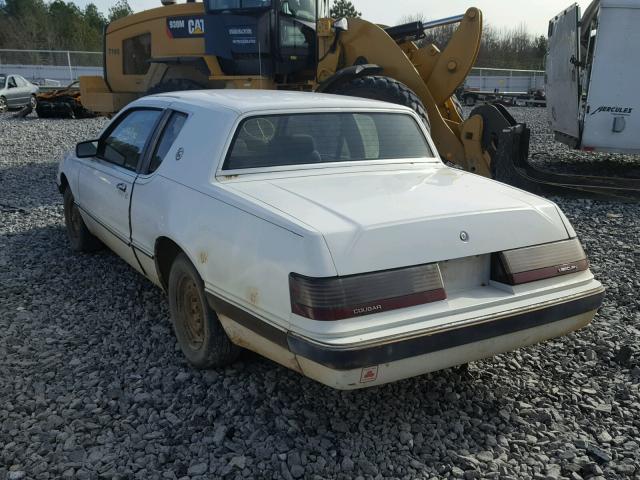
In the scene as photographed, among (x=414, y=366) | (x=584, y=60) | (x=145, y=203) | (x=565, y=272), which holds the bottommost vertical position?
(x=414, y=366)

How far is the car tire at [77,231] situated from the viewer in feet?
18.0

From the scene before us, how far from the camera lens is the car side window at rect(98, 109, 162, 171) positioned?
4.22m

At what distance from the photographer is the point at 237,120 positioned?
11.6 ft

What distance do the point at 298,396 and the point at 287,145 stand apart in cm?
148

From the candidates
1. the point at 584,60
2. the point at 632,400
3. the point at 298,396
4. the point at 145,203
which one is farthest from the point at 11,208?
the point at 584,60

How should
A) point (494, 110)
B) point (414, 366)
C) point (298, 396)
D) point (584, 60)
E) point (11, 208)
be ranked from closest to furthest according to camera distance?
point (414, 366)
point (298, 396)
point (11, 208)
point (494, 110)
point (584, 60)

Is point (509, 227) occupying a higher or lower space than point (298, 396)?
higher

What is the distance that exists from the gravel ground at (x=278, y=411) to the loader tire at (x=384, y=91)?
159 inches

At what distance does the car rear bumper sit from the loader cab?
275 inches

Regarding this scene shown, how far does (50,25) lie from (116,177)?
2227 inches

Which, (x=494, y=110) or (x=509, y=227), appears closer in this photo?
(x=509, y=227)

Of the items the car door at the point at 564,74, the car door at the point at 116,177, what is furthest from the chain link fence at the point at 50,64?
the car door at the point at 116,177

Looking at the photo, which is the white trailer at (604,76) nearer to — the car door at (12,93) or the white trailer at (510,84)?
the car door at (12,93)

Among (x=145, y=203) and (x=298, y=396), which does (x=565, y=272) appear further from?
(x=145, y=203)
